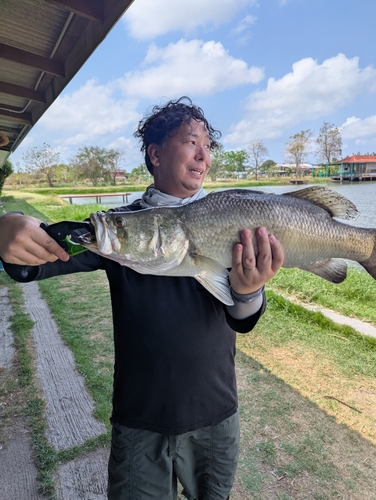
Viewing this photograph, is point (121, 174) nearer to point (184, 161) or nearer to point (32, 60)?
point (32, 60)

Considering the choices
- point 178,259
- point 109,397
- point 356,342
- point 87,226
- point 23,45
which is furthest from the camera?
point 356,342

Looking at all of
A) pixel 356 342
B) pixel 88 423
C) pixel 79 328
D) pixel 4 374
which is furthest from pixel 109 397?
pixel 356 342

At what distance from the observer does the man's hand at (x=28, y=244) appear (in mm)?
1198

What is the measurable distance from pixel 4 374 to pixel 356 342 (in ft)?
12.8

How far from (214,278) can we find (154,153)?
0.82 meters

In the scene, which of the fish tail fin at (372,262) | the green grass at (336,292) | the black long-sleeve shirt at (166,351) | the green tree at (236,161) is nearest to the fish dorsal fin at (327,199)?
the fish tail fin at (372,262)

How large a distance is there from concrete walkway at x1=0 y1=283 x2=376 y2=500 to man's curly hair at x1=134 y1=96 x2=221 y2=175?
6.67ft

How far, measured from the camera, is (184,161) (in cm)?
167

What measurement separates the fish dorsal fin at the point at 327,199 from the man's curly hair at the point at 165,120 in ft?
2.19

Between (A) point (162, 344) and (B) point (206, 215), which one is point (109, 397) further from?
(B) point (206, 215)

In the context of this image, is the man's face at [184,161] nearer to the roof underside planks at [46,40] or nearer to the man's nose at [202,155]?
the man's nose at [202,155]

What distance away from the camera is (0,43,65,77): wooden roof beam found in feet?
11.1

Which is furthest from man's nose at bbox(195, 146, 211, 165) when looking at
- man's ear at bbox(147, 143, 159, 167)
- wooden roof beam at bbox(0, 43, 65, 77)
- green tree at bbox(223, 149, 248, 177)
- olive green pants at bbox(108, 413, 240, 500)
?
green tree at bbox(223, 149, 248, 177)

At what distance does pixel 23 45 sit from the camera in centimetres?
337
